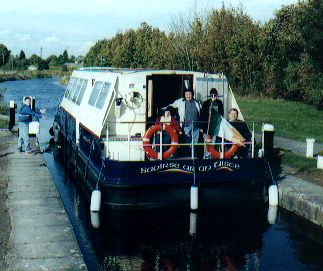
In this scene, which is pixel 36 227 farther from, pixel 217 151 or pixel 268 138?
pixel 268 138

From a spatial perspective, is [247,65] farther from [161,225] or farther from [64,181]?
[161,225]

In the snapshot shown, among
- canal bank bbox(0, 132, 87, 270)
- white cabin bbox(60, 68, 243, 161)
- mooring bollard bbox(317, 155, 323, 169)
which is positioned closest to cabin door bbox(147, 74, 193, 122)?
white cabin bbox(60, 68, 243, 161)

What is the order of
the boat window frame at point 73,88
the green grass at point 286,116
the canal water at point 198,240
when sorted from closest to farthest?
Result: the canal water at point 198,240, the boat window frame at point 73,88, the green grass at point 286,116

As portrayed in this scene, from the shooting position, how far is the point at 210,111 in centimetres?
1106

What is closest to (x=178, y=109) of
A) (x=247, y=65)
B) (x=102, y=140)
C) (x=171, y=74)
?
(x=171, y=74)

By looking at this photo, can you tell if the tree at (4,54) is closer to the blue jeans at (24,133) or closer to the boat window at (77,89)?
the boat window at (77,89)

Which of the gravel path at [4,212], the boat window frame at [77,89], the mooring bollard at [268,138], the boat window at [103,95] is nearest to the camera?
the gravel path at [4,212]

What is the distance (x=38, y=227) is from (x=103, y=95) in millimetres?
4917

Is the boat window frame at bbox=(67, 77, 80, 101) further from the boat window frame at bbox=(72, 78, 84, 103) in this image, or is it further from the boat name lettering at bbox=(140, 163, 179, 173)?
the boat name lettering at bbox=(140, 163, 179, 173)

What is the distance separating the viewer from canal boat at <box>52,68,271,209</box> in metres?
10.4

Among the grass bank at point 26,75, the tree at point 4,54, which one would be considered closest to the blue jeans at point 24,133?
the grass bank at point 26,75

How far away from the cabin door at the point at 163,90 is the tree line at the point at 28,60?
11680cm

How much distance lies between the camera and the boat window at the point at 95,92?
13.6 m

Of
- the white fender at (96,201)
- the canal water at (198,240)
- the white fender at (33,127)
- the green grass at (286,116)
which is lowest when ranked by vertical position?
the canal water at (198,240)
